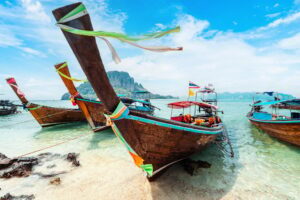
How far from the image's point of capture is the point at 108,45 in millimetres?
2051

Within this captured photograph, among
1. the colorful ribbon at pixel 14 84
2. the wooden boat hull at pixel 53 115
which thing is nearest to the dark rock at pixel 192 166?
the wooden boat hull at pixel 53 115

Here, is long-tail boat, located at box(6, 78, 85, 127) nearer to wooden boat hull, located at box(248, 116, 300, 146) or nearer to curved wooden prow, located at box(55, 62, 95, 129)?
curved wooden prow, located at box(55, 62, 95, 129)

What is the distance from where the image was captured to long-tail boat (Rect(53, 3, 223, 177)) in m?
1.88

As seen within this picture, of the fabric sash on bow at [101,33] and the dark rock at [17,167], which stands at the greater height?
the fabric sash on bow at [101,33]

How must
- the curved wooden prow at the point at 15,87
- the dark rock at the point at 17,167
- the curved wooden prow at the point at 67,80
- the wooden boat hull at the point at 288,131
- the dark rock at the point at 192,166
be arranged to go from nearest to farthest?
1. the dark rock at the point at 192,166
2. the dark rock at the point at 17,167
3. the wooden boat hull at the point at 288,131
4. the curved wooden prow at the point at 67,80
5. the curved wooden prow at the point at 15,87

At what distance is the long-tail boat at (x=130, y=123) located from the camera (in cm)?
188

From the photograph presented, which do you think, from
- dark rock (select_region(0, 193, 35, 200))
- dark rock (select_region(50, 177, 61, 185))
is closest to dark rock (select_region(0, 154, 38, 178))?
dark rock (select_region(0, 193, 35, 200))

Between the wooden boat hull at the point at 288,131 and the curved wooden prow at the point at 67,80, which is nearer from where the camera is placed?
the wooden boat hull at the point at 288,131

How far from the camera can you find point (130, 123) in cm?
323

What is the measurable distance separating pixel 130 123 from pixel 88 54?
1.80 m

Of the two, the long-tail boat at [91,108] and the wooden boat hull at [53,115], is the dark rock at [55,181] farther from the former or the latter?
the wooden boat hull at [53,115]

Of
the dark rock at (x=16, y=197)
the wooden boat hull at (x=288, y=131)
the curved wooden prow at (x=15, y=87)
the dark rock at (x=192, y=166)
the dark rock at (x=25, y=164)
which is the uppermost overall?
the curved wooden prow at (x=15, y=87)

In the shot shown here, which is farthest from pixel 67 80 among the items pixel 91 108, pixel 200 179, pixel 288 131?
pixel 288 131

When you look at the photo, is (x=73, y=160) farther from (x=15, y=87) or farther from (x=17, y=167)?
(x=15, y=87)
